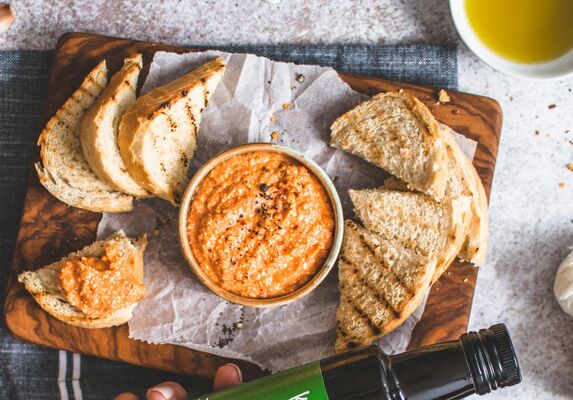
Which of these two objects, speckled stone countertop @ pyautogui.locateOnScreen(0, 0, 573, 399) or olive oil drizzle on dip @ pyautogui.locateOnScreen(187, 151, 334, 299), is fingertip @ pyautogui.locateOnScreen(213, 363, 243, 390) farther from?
speckled stone countertop @ pyautogui.locateOnScreen(0, 0, 573, 399)

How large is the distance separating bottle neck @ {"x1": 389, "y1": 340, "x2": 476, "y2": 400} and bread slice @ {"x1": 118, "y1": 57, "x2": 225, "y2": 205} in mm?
1405

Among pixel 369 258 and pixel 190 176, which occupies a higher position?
pixel 190 176

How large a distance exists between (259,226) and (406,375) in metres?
0.94

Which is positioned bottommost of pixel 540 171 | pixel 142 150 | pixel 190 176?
pixel 540 171

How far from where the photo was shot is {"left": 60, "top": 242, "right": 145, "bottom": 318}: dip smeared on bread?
3203 millimetres

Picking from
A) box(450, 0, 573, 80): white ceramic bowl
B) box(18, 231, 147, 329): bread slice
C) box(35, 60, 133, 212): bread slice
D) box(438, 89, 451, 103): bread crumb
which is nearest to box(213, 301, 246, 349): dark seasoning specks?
box(18, 231, 147, 329): bread slice

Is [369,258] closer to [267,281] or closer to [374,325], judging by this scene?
[374,325]

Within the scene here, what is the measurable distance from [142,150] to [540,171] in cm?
210

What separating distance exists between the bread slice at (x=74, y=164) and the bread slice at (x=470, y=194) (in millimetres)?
1517

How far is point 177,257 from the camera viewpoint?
3441 millimetres

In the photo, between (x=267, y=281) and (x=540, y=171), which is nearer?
(x=267, y=281)

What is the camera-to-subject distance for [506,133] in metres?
3.63

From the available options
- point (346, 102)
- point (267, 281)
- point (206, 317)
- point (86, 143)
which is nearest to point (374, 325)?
point (267, 281)

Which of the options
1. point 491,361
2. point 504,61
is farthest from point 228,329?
point 504,61
